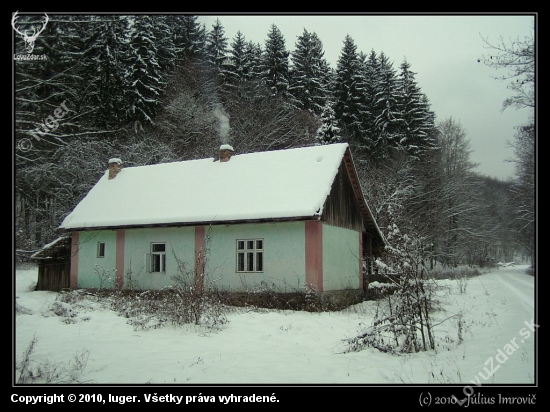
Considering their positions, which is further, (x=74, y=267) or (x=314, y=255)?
(x=74, y=267)

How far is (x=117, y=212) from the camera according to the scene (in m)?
19.5

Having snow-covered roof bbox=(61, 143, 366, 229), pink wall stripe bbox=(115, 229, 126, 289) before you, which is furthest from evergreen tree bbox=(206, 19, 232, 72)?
pink wall stripe bbox=(115, 229, 126, 289)

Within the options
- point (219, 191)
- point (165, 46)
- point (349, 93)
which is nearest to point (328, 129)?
point (349, 93)

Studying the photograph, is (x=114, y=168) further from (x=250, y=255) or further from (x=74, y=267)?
(x=250, y=255)

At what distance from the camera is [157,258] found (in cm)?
1830

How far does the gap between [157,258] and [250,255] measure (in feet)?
14.8

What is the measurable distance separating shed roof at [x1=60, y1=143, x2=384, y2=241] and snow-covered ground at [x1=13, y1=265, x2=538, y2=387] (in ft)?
16.1

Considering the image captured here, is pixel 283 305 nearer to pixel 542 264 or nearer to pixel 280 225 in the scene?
pixel 280 225

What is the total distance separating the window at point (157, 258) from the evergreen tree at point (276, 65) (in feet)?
65.9

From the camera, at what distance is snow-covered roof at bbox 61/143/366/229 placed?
15555 millimetres

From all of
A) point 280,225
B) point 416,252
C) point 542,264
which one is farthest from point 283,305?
point 542,264

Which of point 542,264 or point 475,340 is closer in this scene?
point 542,264

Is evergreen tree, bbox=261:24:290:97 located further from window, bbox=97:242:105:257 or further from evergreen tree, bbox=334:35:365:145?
window, bbox=97:242:105:257

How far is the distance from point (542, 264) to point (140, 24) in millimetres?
29385
